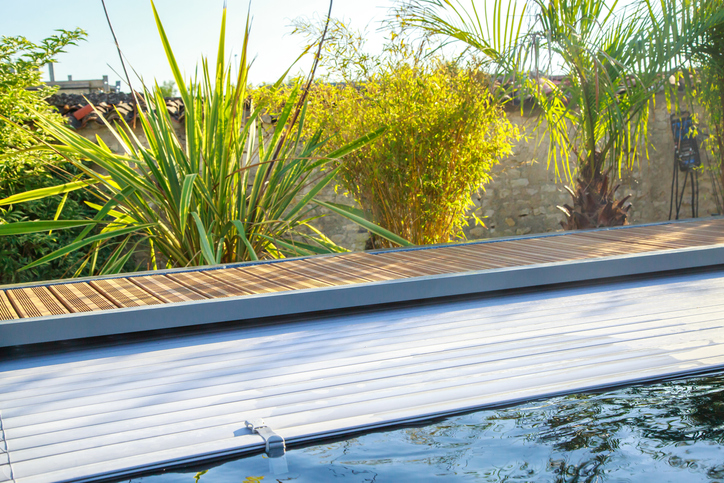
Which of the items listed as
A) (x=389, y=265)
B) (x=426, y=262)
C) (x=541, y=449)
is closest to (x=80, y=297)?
(x=389, y=265)

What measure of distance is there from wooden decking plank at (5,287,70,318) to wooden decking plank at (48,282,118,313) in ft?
0.09

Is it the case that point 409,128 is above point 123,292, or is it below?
above

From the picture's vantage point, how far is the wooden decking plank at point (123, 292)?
7.48ft

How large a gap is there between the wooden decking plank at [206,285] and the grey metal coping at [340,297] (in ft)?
0.50

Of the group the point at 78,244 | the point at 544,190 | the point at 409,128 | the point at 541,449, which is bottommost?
the point at 541,449

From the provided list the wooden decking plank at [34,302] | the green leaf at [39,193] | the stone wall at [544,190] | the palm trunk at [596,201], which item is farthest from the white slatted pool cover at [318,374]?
the stone wall at [544,190]

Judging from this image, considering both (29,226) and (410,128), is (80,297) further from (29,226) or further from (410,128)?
(410,128)

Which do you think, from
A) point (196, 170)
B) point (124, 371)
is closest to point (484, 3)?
point (196, 170)

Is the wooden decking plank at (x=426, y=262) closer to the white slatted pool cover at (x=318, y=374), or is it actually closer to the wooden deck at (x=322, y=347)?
the wooden deck at (x=322, y=347)

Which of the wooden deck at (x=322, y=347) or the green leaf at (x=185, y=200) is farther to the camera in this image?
the green leaf at (x=185, y=200)

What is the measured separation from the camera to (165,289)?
2535 mm

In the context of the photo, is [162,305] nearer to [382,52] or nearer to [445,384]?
[445,384]

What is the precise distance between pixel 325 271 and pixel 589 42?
3006 mm

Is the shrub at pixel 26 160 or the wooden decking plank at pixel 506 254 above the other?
the shrub at pixel 26 160
